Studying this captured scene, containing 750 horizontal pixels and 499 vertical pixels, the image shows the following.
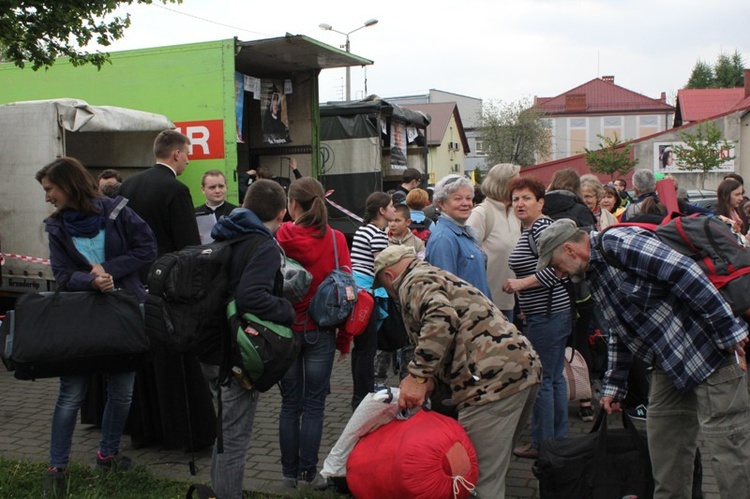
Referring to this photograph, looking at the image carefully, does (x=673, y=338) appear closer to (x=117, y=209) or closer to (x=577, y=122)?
(x=117, y=209)

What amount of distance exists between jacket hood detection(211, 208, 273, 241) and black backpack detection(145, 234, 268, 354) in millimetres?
90

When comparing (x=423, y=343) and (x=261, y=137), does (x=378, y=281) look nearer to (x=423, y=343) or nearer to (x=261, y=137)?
(x=423, y=343)

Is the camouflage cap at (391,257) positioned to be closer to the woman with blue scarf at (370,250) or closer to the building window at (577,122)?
the woman with blue scarf at (370,250)

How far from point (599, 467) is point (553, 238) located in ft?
3.98

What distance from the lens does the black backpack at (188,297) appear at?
378 cm

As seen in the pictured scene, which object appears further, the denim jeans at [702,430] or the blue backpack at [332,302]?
the blue backpack at [332,302]

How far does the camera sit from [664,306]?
11.6 ft

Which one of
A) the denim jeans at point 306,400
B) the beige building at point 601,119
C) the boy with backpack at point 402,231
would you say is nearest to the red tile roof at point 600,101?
the beige building at point 601,119

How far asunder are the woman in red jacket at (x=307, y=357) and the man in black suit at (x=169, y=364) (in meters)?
0.96

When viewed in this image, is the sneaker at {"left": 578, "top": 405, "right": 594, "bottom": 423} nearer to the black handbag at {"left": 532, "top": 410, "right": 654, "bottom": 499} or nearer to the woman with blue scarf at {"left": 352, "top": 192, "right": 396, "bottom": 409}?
the woman with blue scarf at {"left": 352, "top": 192, "right": 396, "bottom": 409}

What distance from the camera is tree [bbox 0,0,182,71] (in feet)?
20.2

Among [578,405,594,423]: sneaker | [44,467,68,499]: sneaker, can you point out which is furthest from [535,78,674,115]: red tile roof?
[44,467,68,499]: sneaker

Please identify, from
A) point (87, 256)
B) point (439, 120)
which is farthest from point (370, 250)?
point (439, 120)

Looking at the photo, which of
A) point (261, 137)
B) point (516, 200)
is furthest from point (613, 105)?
point (516, 200)
